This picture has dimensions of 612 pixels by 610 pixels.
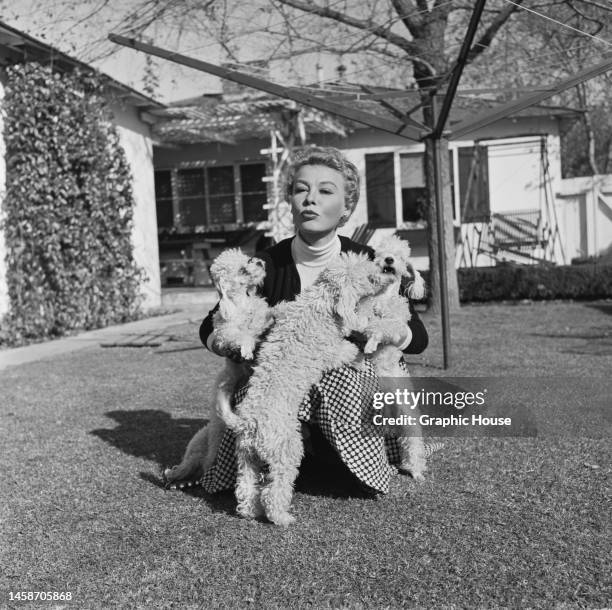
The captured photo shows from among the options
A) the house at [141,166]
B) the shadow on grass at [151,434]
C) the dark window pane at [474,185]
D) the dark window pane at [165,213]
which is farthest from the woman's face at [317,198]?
the dark window pane at [165,213]

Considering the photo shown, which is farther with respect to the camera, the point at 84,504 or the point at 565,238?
the point at 565,238

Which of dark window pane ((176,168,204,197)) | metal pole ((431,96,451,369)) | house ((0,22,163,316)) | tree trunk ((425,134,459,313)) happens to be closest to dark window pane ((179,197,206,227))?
dark window pane ((176,168,204,197))

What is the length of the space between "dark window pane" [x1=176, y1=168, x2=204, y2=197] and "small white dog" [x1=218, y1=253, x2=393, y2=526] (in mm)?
16640

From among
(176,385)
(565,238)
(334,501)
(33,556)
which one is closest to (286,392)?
(334,501)

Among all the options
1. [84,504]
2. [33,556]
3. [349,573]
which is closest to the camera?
[349,573]

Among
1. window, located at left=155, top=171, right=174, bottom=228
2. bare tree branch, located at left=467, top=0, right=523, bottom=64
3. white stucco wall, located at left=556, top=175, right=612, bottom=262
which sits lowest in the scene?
white stucco wall, located at left=556, top=175, right=612, bottom=262

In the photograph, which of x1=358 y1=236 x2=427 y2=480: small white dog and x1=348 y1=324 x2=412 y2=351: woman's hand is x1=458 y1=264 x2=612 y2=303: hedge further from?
x1=348 y1=324 x2=412 y2=351: woman's hand

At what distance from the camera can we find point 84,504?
350 centimetres

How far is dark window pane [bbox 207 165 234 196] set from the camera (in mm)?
19047

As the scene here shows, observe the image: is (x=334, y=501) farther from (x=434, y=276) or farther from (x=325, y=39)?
(x=434, y=276)

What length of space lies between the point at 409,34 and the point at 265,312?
25.3ft

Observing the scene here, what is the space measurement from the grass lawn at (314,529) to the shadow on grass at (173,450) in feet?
0.05

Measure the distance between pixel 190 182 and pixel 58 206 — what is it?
30.1ft

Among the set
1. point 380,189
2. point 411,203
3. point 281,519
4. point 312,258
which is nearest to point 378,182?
point 380,189
